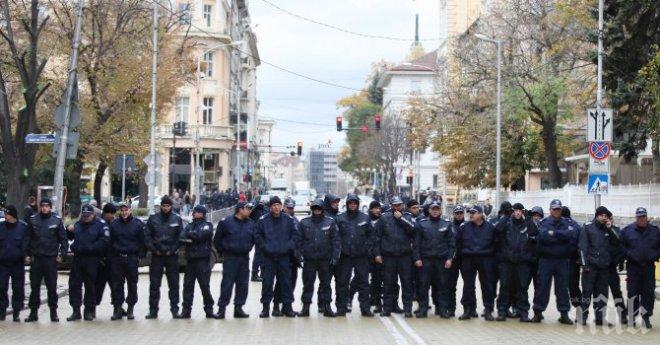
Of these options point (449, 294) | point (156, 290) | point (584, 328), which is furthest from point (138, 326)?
point (584, 328)

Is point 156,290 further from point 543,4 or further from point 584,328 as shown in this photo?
point 543,4

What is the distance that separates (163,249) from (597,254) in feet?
21.5

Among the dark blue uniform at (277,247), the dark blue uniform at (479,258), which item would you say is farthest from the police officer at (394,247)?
the dark blue uniform at (277,247)

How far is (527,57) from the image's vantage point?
52719 millimetres

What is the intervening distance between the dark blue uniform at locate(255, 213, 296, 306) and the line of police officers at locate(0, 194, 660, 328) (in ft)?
0.07

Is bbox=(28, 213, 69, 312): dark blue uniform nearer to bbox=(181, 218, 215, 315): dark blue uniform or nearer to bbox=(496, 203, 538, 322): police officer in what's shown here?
bbox=(181, 218, 215, 315): dark blue uniform

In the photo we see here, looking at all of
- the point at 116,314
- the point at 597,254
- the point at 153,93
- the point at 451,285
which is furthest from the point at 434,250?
the point at 153,93

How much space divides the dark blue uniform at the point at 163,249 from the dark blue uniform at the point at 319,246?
1942 mm

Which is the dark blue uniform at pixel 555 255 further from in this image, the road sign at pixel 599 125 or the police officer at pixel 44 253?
the road sign at pixel 599 125

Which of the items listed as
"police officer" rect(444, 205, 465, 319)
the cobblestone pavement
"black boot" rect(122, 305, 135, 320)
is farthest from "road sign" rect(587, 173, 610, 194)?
"black boot" rect(122, 305, 135, 320)

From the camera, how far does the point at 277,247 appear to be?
1838 centimetres

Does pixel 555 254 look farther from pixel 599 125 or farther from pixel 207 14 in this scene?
pixel 207 14

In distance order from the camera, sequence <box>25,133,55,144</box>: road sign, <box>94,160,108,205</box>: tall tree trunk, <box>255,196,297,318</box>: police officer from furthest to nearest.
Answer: <box>94,160,108,205</box>: tall tree trunk < <box>25,133,55,144</box>: road sign < <box>255,196,297,318</box>: police officer

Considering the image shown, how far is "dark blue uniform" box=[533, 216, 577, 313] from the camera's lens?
57.8 feet
